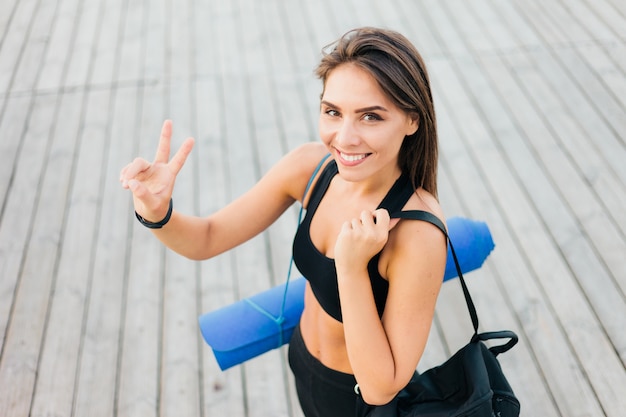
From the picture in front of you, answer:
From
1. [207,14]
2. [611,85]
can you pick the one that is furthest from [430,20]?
[207,14]

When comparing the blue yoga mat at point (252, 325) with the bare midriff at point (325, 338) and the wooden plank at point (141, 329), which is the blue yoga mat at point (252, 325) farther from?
the wooden plank at point (141, 329)

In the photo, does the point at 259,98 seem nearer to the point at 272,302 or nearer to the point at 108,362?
the point at 108,362

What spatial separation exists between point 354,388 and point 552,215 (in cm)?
182

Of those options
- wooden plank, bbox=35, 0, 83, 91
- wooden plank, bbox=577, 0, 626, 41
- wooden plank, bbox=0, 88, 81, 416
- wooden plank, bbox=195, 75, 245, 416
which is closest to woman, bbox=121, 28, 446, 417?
wooden plank, bbox=195, 75, 245, 416

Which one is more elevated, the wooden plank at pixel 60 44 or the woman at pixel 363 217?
the woman at pixel 363 217

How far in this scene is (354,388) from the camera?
1576 mm

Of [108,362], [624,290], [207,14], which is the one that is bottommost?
[624,290]

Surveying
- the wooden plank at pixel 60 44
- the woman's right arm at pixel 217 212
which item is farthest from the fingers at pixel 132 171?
the wooden plank at pixel 60 44

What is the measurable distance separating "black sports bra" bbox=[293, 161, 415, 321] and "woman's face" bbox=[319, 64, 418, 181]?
0.09 metres

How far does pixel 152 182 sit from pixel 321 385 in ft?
2.21

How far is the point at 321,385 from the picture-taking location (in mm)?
1632

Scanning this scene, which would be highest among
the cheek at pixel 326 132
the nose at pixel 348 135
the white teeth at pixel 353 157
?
the nose at pixel 348 135

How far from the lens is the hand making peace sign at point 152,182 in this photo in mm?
1436

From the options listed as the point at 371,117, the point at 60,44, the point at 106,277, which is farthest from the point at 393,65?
the point at 60,44
